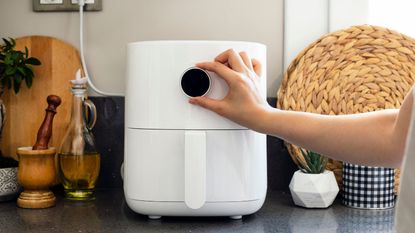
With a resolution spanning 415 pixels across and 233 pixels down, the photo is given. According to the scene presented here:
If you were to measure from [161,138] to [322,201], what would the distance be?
1.15 ft

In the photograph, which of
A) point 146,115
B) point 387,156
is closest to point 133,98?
point 146,115

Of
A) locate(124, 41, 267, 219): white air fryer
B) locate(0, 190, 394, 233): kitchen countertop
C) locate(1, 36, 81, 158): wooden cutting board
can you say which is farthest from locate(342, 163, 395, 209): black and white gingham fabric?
locate(1, 36, 81, 158): wooden cutting board

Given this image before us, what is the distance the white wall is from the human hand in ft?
1.16

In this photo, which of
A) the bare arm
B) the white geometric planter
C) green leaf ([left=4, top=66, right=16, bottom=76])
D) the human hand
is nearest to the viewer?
the bare arm

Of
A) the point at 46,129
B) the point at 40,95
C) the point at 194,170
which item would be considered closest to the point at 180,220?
the point at 194,170

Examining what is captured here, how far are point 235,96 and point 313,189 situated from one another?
0.29 meters

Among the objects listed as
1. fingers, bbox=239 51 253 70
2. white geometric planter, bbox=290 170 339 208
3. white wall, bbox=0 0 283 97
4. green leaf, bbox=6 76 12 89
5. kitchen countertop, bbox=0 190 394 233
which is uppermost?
white wall, bbox=0 0 283 97

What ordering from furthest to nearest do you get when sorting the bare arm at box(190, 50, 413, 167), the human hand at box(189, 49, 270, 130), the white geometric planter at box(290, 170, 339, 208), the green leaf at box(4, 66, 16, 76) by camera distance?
the green leaf at box(4, 66, 16, 76) → the white geometric planter at box(290, 170, 339, 208) → the human hand at box(189, 49, 270, 130) → the bare arm at box(190, 50, 413, 167)

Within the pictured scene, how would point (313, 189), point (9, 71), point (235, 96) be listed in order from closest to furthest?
point (235, 96) → point (313, 189) → point (9, 71)

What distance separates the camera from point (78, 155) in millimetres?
1201

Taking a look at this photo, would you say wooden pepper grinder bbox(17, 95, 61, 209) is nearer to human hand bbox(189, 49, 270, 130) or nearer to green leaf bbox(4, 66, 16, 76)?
green leaf bbox(4, 66, 16, 76)

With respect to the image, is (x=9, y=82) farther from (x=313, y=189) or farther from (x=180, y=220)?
(x=313, y=189)

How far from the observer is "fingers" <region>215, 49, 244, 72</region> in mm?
987

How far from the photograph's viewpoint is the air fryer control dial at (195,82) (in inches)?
39.0
